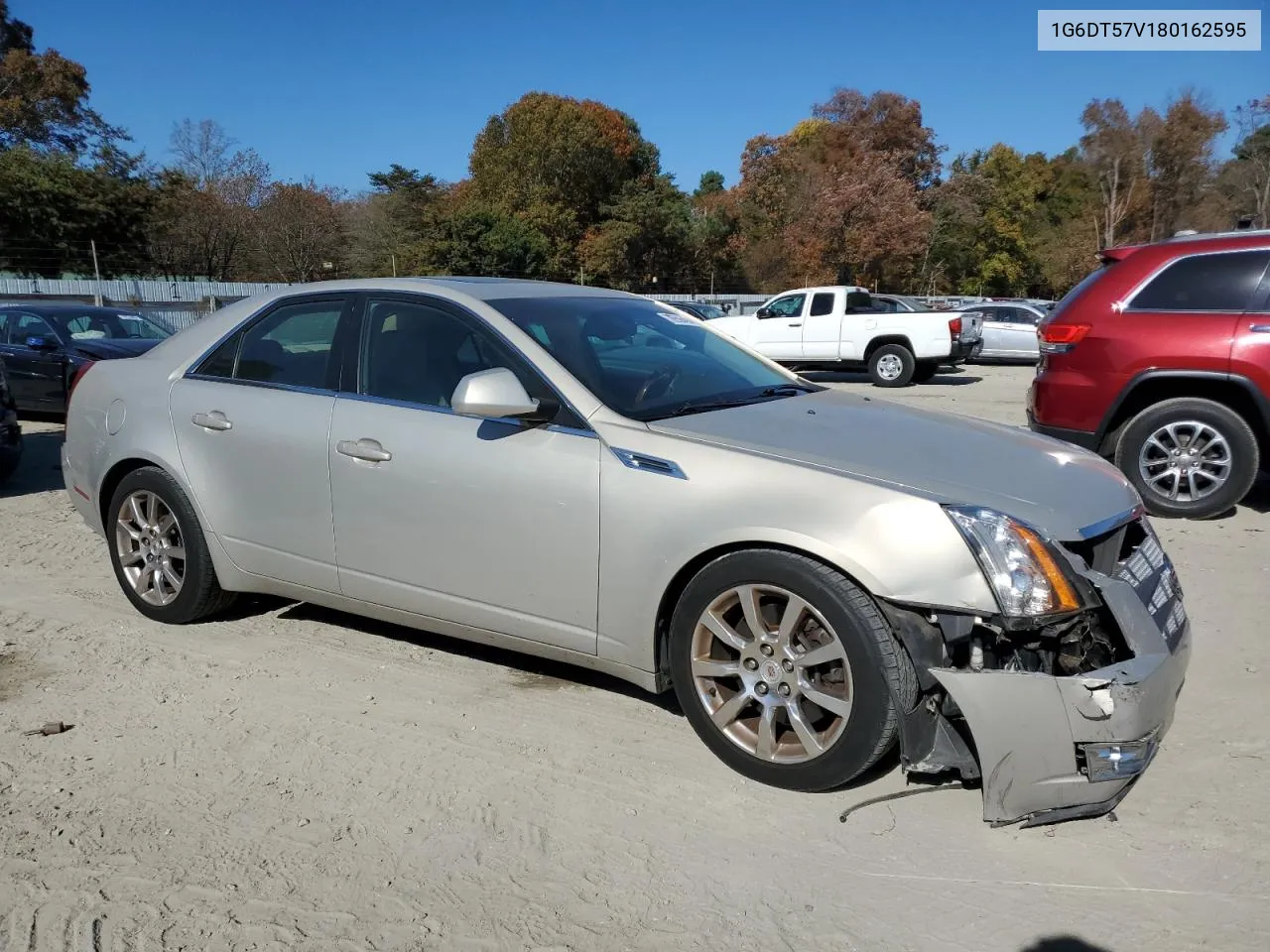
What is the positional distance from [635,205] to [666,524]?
166 ft

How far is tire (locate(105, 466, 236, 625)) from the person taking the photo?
451 cm

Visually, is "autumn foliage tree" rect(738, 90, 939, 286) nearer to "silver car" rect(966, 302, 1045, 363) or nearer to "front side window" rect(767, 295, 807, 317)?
"silver car" rect(966, 302, 1045, 363)

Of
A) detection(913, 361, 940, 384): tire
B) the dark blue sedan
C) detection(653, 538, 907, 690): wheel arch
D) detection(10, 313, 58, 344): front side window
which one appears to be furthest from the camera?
detection(913, 361, 940, 384): tire

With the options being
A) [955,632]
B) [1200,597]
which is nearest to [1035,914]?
[955,632]

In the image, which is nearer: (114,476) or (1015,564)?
(1015,564)

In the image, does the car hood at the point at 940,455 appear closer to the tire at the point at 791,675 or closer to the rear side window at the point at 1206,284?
the tire at the point at 791,675

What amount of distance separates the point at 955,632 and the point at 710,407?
1.33 meters

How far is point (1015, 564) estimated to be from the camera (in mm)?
2770

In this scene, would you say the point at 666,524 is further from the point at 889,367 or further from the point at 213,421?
the point at 889,367

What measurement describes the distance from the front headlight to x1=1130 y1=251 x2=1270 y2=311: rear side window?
4.64 metres

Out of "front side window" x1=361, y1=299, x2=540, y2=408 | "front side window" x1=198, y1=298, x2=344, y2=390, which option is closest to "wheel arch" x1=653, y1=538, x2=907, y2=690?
"front side window" x1=361, y1=299, x2=540, y2=408

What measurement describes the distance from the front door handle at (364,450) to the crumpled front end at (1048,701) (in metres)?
2.06

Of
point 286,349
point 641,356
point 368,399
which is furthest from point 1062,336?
point 286,349

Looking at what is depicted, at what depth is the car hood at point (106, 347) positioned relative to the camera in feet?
38.2
